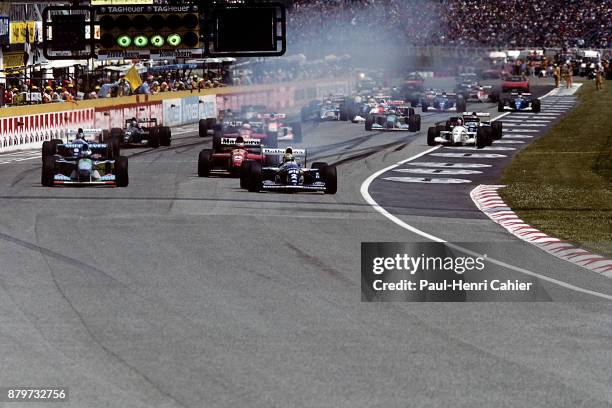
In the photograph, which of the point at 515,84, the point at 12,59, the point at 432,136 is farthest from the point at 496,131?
the point at 515,84

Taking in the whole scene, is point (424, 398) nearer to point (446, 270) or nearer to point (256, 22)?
point (446, 270)

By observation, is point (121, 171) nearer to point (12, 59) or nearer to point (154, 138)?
point (154, 138)

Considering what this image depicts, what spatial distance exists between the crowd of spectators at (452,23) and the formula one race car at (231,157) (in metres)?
54.7

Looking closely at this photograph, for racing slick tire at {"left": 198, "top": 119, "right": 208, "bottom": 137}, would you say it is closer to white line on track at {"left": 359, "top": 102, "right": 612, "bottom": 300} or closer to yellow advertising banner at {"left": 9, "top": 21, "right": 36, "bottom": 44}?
white line on track at {"left": 359, "top": 102, "right": 612, "bottom": 300}

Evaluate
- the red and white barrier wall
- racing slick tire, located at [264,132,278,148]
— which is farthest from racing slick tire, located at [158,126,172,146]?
racing slick tire, located at [264,132,278,148]

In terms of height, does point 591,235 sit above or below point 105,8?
below

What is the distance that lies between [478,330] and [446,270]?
3.47m

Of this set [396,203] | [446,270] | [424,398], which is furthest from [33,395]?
[396,203]

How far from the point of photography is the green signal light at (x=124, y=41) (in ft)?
107

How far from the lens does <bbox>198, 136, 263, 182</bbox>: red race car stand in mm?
29484

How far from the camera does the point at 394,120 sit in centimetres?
4750

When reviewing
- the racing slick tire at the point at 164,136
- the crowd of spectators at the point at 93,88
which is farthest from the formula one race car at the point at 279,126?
the crowd of spectators at the point at 93,88

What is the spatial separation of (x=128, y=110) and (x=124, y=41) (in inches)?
576

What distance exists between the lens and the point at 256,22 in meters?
31.5
